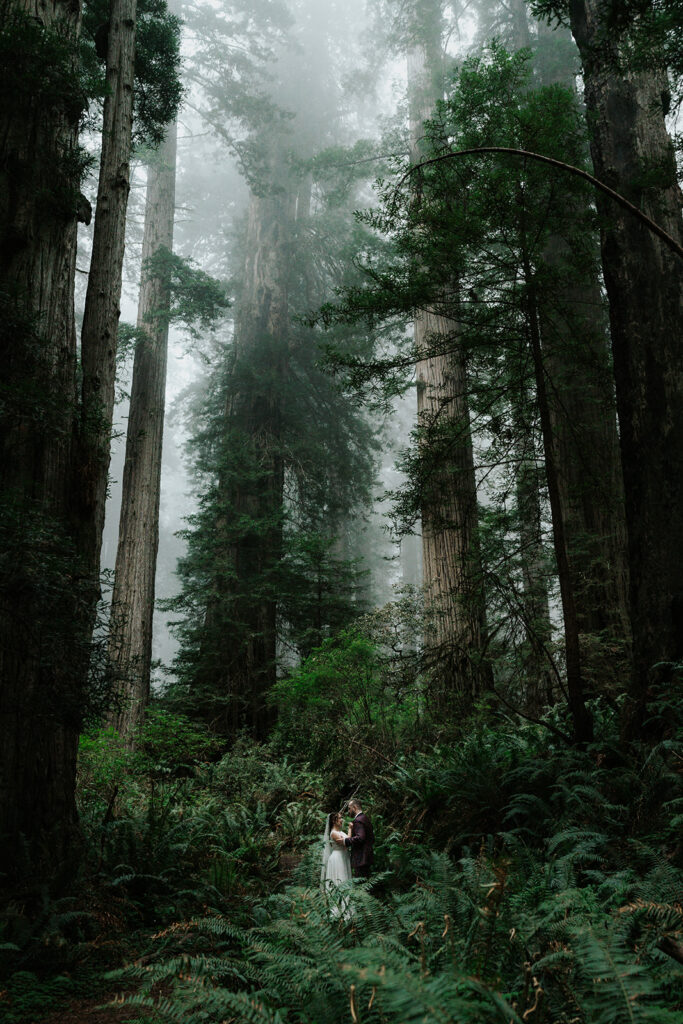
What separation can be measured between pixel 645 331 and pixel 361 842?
5324mm

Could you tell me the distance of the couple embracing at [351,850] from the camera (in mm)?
5758

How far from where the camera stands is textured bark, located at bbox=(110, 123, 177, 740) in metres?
12.0

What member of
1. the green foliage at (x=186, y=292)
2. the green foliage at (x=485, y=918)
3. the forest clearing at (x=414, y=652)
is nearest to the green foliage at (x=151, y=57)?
the forest clearing at (x=414, y=652)

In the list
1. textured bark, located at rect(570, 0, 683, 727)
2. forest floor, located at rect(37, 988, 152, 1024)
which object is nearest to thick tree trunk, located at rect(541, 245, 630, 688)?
textured bark, located at rect(570, 0, 683, 727)

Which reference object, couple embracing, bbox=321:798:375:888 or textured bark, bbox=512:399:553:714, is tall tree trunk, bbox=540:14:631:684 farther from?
couple embracing, bbox=321:798:375:888

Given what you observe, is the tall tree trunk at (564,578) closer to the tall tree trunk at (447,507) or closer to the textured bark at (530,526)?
the textured bark at (530,526)

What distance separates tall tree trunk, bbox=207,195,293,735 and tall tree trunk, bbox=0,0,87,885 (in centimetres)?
749

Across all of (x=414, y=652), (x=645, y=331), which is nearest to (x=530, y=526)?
(x=414, y=652)

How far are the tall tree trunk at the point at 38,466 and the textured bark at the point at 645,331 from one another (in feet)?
14.8

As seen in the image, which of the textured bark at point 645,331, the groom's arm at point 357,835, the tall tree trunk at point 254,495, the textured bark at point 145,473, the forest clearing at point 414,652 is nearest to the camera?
the forest clearing at point 414,652

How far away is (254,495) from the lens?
47.0 ft

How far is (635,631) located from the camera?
18.0 feet

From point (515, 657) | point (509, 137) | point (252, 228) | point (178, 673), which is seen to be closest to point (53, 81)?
point (509, 137)

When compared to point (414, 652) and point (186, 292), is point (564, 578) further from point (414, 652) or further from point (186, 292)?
point (186, 292)
